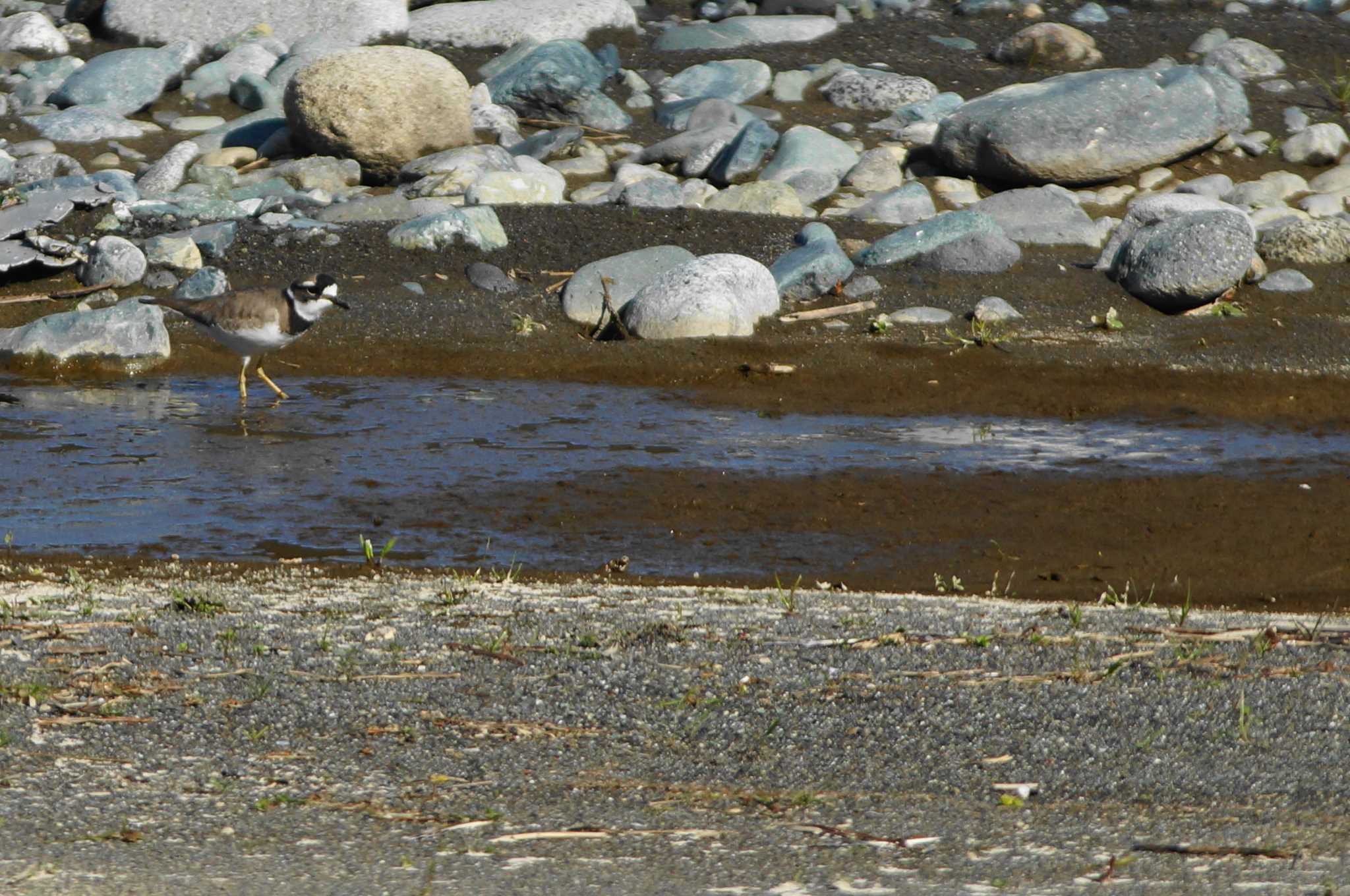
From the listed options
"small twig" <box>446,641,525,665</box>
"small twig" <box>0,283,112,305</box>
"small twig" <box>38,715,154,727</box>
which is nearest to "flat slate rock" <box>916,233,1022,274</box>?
"small twig" <box>0,283,112,305</box>

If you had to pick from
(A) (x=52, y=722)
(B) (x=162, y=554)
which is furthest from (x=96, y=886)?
(B) (x=162, y=554)

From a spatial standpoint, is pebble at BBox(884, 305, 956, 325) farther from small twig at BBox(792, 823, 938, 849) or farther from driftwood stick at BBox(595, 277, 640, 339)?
small twig at BBox(792, 823, 938, 849)

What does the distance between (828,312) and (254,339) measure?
4.05m

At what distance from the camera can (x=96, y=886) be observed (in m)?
2.92

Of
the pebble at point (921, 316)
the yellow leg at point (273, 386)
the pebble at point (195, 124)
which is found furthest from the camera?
the pebble at point (195, 124)

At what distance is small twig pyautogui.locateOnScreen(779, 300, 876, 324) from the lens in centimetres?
1129

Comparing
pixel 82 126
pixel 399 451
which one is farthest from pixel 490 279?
pixel 82 126

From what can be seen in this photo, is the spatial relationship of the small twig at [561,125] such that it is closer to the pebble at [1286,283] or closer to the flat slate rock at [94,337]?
the flat slate rock at [94,337]

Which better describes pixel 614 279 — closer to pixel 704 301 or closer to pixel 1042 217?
pixel 704 301

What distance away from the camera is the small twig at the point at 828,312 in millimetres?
11289

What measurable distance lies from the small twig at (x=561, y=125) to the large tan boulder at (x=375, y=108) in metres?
1.63

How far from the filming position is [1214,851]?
3121 millimetres

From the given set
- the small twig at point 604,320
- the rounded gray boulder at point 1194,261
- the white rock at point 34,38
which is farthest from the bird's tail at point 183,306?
the white rock at point 34,38

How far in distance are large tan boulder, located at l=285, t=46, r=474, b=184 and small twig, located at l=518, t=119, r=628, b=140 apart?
1625 millimetres
